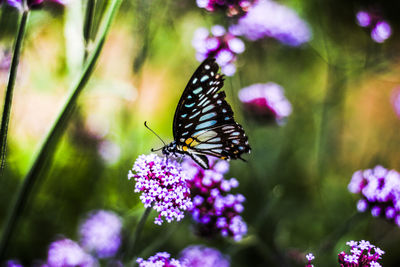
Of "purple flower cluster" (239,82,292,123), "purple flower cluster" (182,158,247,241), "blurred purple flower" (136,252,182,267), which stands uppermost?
"purple flower cluster" (239,82,292,123)

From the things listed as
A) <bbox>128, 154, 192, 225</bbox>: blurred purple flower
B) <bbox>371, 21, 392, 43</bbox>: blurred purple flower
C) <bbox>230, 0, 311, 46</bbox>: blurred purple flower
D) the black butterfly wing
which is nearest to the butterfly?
the black butterfly wing

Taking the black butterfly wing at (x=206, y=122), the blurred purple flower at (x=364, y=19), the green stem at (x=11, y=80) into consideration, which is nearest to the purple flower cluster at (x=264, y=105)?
the blurred purple flower at (x=364, y=19)

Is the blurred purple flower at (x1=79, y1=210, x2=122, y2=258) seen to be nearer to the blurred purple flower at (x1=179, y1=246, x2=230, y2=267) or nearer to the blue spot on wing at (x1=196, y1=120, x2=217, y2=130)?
the blurred purple flower at (x1=179, y1=246, x2=230, y2=267)

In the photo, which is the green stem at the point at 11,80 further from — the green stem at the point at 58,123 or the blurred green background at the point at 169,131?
the blurred green background at the point at 169,131

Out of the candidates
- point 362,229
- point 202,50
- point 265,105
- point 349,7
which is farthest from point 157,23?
point 349,7

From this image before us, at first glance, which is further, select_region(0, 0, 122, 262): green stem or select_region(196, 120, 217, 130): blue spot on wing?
select_region(196, 120, 217, 130): blue spot on wing

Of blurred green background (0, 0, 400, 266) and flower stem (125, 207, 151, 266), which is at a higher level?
blurred green background (0, 0, 400, 266)
